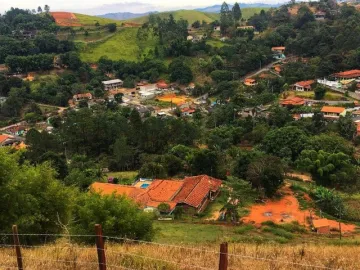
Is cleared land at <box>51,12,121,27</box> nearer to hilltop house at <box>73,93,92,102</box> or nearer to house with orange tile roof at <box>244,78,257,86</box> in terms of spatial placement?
hilltop house at <box>73,93,92,102</box>

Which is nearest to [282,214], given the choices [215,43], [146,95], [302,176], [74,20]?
[302,176]

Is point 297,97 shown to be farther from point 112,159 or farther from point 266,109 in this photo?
point 112,159

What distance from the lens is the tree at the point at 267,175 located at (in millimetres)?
19844

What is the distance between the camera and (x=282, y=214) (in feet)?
60.7

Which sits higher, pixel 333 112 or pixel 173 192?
pixel 333 112

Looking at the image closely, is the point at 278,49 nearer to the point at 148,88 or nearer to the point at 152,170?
the point at 148,88

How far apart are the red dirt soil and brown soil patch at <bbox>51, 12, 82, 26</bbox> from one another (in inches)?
2672

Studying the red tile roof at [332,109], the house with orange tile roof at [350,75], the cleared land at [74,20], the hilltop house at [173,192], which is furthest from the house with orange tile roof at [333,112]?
the cleared land at [74,20]

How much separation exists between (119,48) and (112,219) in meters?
57.5

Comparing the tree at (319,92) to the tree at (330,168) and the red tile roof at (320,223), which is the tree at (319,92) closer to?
the tree at (330,168)

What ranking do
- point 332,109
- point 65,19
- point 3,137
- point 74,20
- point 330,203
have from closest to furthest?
point 330,203 < point 332,109 < point 3,137 < point 74,20 < point 65,19

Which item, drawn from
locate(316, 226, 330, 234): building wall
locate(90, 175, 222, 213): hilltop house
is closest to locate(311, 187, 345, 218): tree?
locate(316, 226, 330, 234): building wall

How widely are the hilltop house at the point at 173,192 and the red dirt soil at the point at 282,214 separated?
2.40 meters

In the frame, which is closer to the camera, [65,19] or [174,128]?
[174,128]
